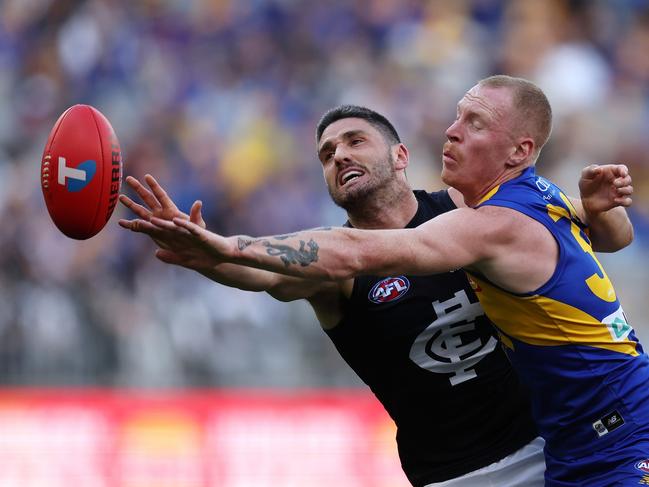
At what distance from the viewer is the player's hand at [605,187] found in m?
5.24

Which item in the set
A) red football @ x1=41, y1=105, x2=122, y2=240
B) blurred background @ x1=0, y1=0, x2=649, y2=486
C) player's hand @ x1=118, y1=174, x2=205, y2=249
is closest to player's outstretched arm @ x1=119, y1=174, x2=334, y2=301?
player's hand @ x1=118, y1=174, x2=205, y2=249

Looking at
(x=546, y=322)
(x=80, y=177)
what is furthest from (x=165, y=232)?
(x=546, y=322)

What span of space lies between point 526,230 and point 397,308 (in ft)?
3.78

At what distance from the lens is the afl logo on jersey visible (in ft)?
18.8

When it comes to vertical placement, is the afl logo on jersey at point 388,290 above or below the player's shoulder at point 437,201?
below

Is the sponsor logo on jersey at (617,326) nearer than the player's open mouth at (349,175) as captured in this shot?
Yes

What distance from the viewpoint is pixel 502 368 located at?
5.73m

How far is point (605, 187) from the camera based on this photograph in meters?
5.31

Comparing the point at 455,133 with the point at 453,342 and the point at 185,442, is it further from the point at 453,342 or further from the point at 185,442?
the point at 185,442

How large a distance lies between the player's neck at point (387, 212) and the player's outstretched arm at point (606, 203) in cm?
94

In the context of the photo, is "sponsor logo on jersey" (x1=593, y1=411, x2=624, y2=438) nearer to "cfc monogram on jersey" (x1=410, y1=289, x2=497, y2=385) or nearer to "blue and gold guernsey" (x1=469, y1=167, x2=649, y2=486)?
"blue and gold guernsey" (x1=469, y1=167, x2=649, y2=486)

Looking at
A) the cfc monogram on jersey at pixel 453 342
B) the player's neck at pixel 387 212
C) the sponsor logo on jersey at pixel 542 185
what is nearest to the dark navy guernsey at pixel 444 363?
the cfc monogram on jersey at pixel 453 342

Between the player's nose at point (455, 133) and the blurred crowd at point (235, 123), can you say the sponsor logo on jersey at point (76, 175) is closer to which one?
the player's nose at point (455, 133)

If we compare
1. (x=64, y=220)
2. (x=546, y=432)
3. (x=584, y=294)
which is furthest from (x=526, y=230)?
(x=64, y=220)
